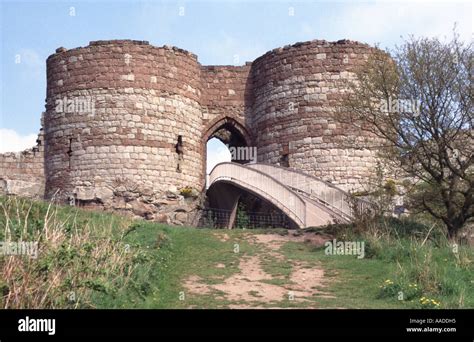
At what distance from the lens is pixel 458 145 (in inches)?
736

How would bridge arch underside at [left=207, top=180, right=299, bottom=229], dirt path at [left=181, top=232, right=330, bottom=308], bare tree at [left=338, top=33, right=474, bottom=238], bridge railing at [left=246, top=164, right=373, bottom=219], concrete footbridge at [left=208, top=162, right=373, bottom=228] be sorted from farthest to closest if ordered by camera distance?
1. bridge arch underside at [left=207, top=180, right=299, bottom=229]
2. bridge railing at [left=246, top=164, right=373, bottom=219]
3. concrete footbridge at [left=208, top=162, right=373, bottom=228]
4. bare tree at [left=338, top=33, right=474, bottom=238]
5. dirt path at [left=181, top=232, right=330, bottom=308]

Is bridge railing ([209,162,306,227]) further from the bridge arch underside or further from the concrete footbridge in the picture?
the bridge arch underside

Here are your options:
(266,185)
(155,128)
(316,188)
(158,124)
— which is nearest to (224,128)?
(158,124)

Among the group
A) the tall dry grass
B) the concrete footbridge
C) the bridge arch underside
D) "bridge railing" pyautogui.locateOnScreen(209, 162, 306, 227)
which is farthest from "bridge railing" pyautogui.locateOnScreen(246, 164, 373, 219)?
the tall dry grass

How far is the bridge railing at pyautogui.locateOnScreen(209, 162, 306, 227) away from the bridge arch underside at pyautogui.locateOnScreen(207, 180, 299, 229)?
0.56 metres

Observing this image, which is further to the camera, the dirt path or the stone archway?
the stone archway

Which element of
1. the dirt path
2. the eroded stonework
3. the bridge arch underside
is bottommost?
the dirt path

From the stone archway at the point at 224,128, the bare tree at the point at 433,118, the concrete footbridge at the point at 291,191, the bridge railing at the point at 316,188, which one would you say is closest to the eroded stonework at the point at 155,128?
the stone archway at the point at 224,128

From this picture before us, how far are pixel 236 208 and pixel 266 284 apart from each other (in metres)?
16.8

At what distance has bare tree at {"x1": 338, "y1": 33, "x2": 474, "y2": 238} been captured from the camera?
1869 cm

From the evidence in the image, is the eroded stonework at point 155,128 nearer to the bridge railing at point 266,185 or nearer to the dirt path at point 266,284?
the bridge railing at point 266,185

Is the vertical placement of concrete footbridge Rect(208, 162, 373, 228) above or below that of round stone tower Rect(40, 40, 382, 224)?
below

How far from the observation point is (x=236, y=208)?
30.5 meters
